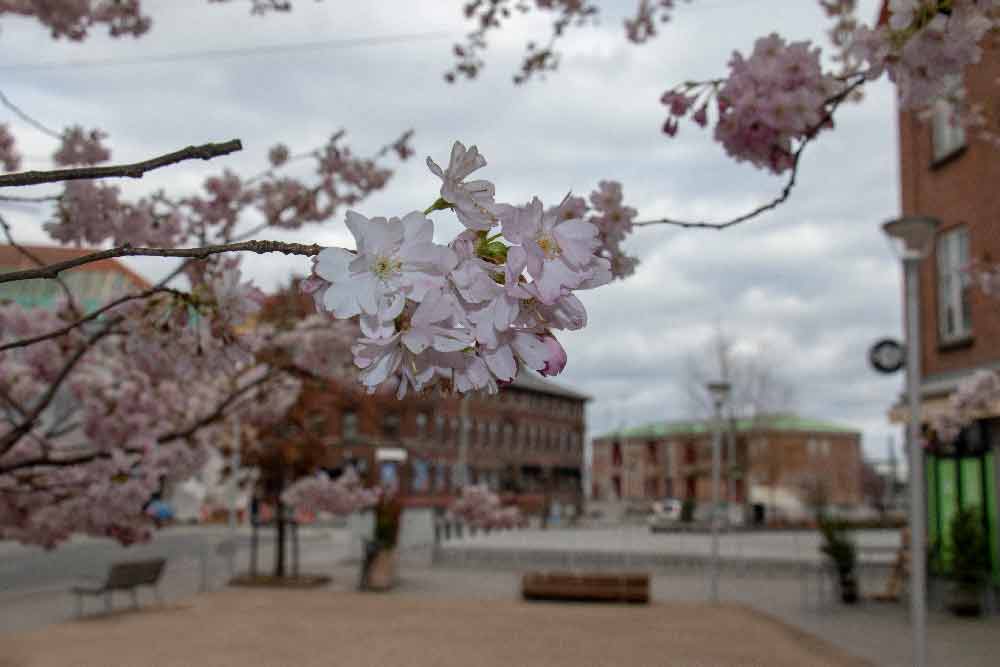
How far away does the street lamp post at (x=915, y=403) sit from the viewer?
7586mm

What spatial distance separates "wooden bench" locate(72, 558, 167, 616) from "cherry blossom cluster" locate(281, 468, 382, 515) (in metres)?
2.58

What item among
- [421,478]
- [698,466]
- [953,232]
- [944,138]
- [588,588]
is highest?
[944,138]

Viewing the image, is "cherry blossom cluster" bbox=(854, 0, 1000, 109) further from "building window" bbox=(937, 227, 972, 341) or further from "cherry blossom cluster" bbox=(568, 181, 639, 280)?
"building window" bbox=(937, 227, 972, 341)

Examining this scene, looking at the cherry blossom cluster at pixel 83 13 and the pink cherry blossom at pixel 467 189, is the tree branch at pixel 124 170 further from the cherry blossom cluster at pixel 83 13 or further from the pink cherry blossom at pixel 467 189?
the cherry blossom cluster at pixel 83 13

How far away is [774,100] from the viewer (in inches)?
115

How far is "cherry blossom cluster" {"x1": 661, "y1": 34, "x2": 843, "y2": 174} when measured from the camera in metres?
2.91

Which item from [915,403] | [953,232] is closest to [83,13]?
[915,403]

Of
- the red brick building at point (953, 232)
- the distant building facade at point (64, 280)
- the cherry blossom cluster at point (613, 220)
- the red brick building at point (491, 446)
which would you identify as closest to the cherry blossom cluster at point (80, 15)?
the distant building facade at point (64, 280)

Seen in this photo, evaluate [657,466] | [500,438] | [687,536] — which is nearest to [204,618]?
[687,536]

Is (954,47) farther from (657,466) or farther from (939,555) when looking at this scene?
(657,466)

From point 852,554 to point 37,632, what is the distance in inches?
475

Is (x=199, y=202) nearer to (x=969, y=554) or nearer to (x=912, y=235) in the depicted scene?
(x=912, y=235)

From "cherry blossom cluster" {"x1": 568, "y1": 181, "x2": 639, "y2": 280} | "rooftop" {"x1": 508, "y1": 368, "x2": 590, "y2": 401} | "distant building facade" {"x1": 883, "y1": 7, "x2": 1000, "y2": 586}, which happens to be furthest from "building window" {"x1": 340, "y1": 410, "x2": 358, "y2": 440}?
"cherry blossom cluster" {"x1": 568, "y1": 181, "x2": 639, "y2": 280}

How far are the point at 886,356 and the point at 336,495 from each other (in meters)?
9.61
